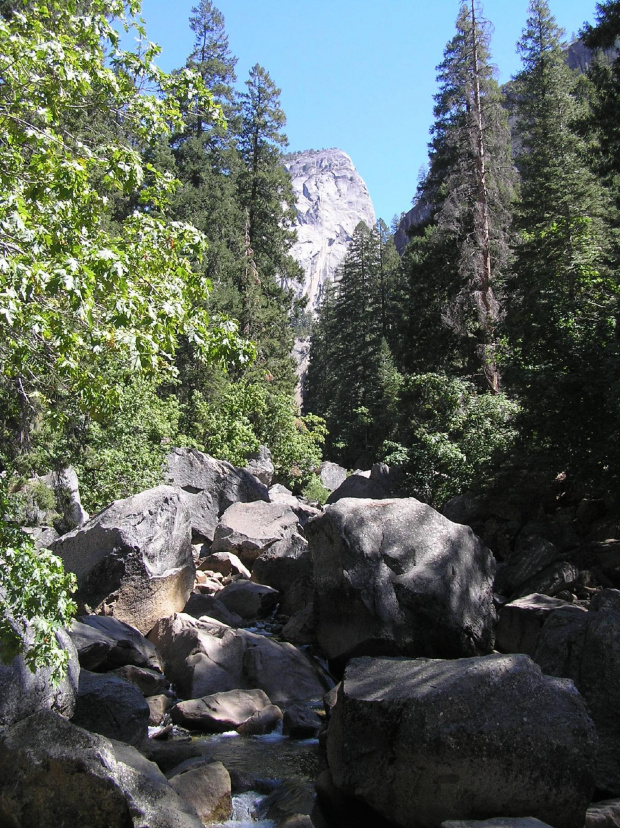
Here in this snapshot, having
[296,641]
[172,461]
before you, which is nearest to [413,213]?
[172,461]

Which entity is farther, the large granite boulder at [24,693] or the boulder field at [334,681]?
the large granite boulder at [24,693]

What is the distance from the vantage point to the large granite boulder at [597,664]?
6.15m

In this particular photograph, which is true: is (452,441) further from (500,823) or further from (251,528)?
(500,823)

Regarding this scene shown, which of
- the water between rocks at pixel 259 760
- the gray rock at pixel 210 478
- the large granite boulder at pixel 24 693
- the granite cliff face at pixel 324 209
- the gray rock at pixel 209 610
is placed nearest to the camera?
the large granite boulder at pixel 24 693

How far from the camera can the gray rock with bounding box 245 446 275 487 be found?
24.1m

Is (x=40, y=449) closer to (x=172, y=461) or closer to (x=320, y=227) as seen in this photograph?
(x=172, y=461)

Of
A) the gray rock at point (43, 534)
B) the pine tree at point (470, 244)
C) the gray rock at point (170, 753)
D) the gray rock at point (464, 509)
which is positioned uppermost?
the pine tree at point (470, 244)

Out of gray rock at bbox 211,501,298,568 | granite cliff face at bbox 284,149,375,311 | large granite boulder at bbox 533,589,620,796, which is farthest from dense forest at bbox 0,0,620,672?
granite cliff face at bbox 284,149,375,311

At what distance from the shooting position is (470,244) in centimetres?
2397

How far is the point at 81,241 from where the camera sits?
16.5ft

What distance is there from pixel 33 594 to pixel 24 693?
213 cm

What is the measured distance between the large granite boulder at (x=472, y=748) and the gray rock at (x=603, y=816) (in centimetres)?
8

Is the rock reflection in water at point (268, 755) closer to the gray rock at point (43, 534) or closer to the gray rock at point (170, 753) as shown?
the gray rock at point (170, 753)

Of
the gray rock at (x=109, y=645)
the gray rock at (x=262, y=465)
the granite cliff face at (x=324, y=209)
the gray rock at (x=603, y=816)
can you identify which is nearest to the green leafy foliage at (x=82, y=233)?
the gray rock at (x=109, y=645)
